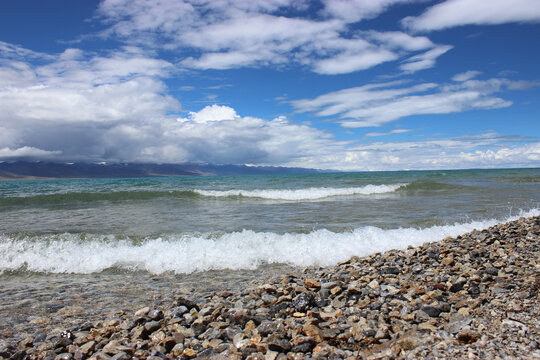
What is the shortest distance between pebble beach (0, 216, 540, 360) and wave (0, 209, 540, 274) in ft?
5.61

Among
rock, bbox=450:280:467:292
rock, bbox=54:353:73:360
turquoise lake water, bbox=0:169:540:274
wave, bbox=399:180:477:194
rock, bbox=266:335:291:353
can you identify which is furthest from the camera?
wave, bbox=399:180:477:194

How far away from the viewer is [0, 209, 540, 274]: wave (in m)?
6.67

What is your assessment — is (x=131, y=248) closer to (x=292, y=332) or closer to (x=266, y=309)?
(x=266, y=309)

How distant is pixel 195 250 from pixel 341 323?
4556mm

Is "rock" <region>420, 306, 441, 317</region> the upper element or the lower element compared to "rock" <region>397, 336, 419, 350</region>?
lower

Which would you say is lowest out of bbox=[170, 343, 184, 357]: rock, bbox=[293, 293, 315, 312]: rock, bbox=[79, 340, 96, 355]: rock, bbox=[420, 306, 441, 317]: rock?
bbox=[79, 340, 96, 355]: rock

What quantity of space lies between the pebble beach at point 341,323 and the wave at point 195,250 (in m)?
1.71

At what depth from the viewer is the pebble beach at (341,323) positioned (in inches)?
103

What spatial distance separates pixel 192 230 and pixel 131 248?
8.68 ft

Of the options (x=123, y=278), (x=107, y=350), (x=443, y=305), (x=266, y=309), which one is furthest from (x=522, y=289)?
(x=123, y=278)

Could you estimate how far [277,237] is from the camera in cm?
815

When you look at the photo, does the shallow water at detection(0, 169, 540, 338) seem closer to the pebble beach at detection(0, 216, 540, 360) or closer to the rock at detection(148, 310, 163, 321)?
the pebble beach at detection(0, 216, 540, 360)

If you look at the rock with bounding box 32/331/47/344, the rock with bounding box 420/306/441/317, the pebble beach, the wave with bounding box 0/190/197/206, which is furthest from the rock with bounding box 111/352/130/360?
the wave with bounding box 0/190/197/206

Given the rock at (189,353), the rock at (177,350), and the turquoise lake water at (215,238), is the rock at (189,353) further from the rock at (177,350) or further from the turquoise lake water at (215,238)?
the turquoise lake water at (215,238)
